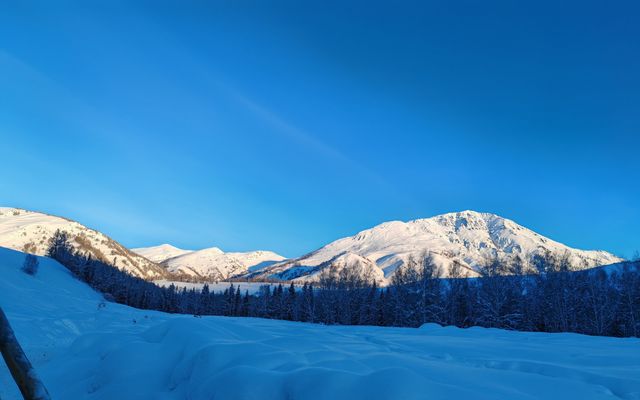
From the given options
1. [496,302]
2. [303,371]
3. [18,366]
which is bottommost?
[303,371]

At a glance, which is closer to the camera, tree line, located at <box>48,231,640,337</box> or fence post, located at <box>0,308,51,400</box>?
fence post, located at <box>0,308,51,400</box>

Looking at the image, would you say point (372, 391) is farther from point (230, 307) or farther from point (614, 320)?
point (230, 307)

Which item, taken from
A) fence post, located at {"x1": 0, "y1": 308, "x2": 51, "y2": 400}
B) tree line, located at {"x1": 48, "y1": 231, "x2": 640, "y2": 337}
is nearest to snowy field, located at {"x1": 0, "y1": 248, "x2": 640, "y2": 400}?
fence post, located at {"x1": 0, "y1": 308, "x2": 51, "y2": 400}

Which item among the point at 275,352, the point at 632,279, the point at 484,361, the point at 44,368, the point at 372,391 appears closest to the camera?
the point at 372,391

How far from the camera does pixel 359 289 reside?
239 ft

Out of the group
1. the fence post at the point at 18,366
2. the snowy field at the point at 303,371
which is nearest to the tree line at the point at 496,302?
the snowy field at the point at 303,371

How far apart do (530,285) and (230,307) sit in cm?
6759

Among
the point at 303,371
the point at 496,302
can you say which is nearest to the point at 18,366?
the point at 303,371

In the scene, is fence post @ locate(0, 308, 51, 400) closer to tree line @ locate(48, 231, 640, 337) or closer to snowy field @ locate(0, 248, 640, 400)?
snowy field @ locate(0, 248, 640, 400)

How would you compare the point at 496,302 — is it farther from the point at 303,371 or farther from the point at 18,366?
the point at 18,366

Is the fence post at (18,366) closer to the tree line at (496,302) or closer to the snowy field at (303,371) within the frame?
the snowy field at (303,371)

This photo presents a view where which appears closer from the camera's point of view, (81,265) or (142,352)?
(142,352)

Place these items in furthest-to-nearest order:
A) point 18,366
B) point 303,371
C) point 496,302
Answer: point 496,302, point 303,371, point 18,366

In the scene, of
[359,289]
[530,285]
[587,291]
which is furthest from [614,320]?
[359,289]
